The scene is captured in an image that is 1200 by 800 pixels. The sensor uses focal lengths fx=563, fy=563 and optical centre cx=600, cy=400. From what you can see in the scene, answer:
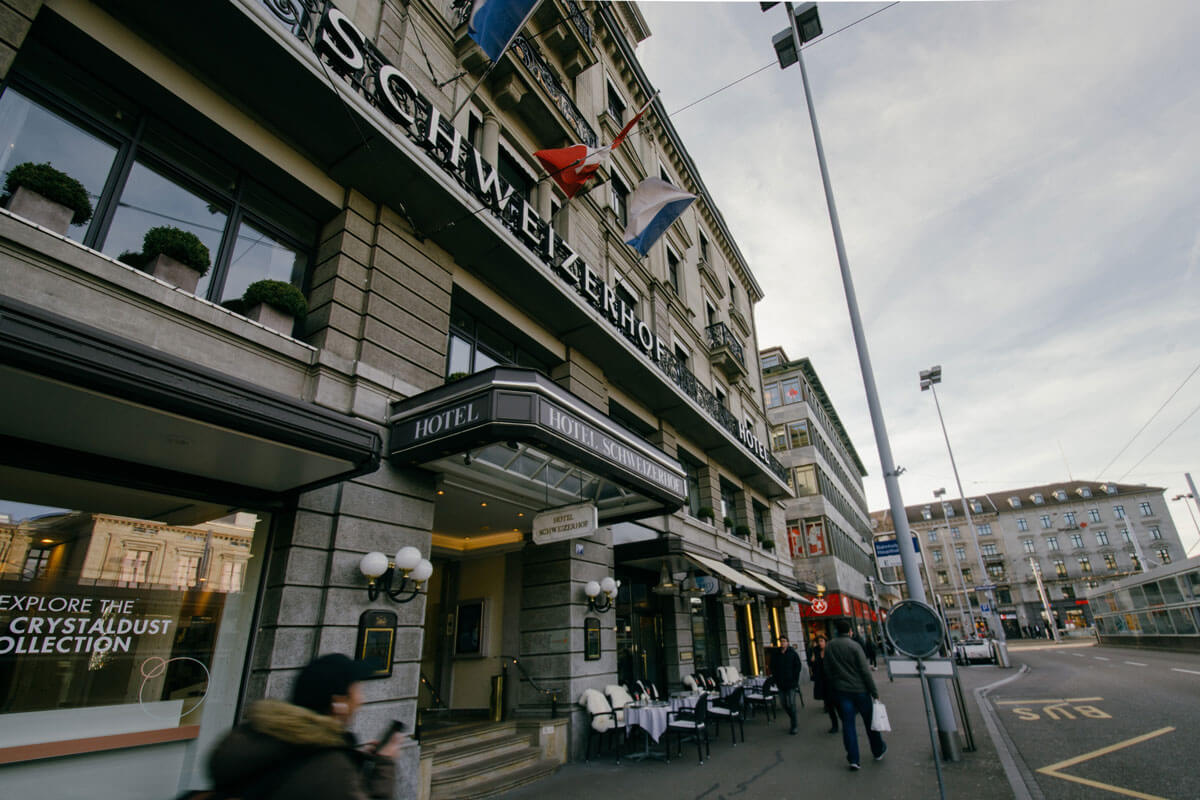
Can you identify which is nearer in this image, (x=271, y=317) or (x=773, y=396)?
(x=271, y=317)

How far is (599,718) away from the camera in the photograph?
9.96m

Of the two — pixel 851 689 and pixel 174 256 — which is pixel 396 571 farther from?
pixel 851 689

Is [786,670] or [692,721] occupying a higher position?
[786,670]

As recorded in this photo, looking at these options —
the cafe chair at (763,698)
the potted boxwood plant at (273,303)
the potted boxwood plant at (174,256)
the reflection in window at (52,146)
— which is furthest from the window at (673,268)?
the reflection in window at (52,146)

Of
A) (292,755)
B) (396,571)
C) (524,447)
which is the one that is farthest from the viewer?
(524,447)

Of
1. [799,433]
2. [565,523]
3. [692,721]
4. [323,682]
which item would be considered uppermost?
[799,433]

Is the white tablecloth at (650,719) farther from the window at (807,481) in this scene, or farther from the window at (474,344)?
the window at (807,481)

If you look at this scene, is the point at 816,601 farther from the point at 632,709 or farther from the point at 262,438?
the point at 262,438

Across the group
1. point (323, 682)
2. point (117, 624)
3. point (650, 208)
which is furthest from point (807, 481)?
point (323, 682)

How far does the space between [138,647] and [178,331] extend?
3205 mm

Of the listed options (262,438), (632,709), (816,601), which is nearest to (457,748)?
(632,709)

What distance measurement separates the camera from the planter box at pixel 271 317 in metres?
6.95

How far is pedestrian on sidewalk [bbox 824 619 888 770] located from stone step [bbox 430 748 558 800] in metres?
4.58

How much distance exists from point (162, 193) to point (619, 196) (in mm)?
14254
